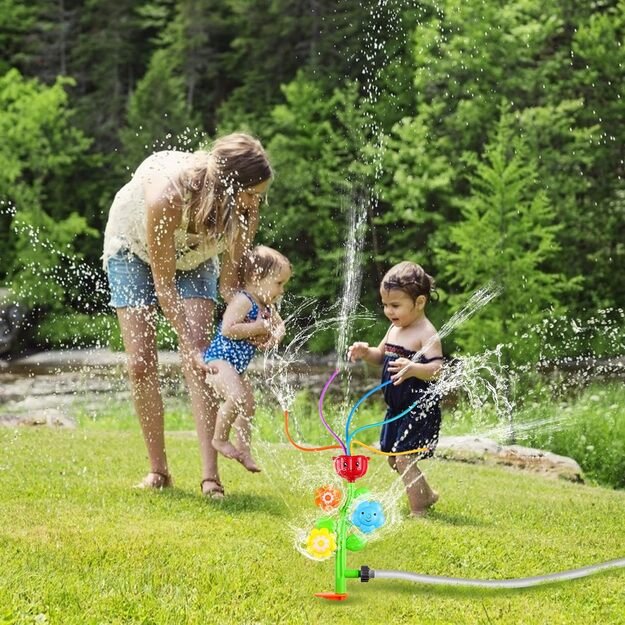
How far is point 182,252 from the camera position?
4.74 m

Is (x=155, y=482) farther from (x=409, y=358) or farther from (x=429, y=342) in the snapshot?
(x=429, y=342)

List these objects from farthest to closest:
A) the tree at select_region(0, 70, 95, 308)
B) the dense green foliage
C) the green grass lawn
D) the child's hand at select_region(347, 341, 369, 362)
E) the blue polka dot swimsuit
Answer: the tree at select_region(0, 70, 95, 308) < the dense green foliage < the blue polka dot swimsuit < the child's hand at select_region(347, 341, 369, 362) < the green grass lawn

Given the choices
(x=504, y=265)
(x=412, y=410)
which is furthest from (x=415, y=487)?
(x=504, y=265)

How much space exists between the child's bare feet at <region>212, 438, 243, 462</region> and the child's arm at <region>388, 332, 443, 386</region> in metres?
0.73

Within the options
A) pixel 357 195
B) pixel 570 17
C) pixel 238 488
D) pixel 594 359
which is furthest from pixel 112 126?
pixel 238 488

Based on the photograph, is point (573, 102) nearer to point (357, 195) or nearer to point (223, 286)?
point (357, 195)

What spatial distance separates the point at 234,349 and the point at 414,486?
960 millimetres

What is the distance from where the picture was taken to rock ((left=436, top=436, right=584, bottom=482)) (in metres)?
7.07

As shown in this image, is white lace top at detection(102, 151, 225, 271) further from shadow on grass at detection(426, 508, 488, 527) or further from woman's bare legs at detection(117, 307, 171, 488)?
shadow on grass at detection(426, 508, 488, 527)

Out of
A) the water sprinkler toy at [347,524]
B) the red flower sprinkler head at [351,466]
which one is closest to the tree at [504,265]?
the water sprinkler toy at [347,524]

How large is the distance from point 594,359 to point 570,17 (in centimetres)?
715

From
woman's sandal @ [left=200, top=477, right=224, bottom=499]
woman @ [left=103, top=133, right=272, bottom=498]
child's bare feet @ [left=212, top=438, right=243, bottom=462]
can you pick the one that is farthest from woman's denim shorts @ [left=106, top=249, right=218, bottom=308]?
woman's sandal @ [left=200, top=477, right=224, bottom=499]

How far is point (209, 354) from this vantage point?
4.78m

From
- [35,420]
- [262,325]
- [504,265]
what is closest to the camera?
[262,325]
